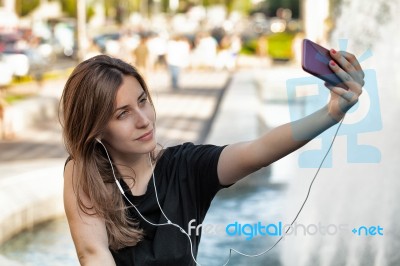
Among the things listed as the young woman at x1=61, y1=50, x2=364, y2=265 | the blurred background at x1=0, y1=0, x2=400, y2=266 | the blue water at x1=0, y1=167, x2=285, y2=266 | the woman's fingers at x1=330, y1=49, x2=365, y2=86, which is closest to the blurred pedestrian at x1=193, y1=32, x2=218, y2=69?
the blurred background at x1=0, y1=0, x2=400, y2=266

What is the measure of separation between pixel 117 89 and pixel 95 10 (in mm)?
71163

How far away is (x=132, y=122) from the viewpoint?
2.30 metres

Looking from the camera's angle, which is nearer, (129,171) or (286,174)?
(129,171)

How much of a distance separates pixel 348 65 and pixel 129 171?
26.5 inches

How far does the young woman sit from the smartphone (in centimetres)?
19

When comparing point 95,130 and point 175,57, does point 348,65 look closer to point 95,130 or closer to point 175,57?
point 95,130

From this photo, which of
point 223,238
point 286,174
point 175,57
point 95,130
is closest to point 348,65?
point 95,130

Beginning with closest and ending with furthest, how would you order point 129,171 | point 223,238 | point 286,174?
point 129,171 < point 223,238 < point 286,174

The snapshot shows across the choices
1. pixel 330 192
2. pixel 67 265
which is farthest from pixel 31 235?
pixel 330 192

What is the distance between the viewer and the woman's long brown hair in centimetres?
227

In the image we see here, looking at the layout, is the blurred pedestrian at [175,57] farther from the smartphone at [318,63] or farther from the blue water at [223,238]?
the smartphone at [318,63]

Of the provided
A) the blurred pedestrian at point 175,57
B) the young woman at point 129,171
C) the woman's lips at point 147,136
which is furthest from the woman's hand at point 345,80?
the blurred pedestrian at point 175,57

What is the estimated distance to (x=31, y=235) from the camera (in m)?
6.77

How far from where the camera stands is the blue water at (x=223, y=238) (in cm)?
556
